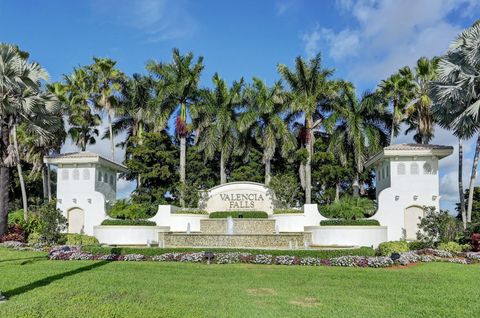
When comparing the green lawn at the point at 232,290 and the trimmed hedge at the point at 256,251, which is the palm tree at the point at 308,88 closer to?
the trimmed hedge at the point at 256,251

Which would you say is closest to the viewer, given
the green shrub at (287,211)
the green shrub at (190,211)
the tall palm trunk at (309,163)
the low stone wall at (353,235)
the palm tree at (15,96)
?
the palm tree at (15,96)

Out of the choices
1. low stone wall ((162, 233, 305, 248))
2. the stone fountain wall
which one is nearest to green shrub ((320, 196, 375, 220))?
the stone fountain wall

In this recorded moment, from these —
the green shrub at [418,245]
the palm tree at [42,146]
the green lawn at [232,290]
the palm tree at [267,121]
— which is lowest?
the green lawn at [232,290]

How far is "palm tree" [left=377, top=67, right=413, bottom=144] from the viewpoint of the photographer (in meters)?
31.5

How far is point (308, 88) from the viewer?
3269 cm

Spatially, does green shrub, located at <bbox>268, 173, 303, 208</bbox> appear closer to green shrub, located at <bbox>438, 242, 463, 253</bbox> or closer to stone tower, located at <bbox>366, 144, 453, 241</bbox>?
stone tower, located at <bbox>366, 144, 453, 241</bbox>

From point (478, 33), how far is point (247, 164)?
21.3 meters

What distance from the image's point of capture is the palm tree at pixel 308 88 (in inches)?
1257

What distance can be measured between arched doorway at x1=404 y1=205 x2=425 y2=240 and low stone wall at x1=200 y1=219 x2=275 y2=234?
7.98 m

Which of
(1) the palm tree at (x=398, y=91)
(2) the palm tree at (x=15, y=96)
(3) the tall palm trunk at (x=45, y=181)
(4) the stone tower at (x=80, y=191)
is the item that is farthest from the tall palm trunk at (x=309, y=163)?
(3) the tall palm trunk at (x=45, y=181)

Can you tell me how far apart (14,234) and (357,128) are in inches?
928

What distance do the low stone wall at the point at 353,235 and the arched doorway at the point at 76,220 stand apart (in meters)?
14.6

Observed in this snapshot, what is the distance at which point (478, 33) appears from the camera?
21.4 metres

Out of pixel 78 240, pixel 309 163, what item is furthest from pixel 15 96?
pixel 309 163
